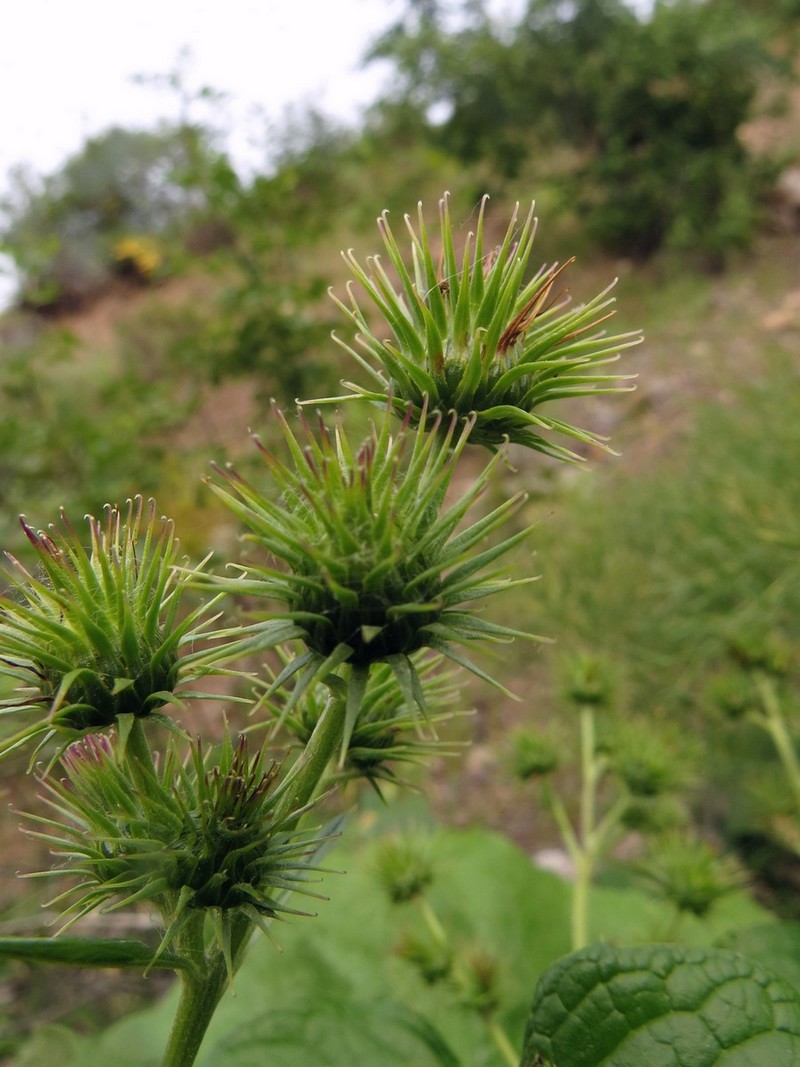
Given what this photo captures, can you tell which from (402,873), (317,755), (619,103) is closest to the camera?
(317,755)

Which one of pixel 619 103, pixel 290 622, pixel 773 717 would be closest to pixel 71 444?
pixel 773 717

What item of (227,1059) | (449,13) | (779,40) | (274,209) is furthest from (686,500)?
(779,40)

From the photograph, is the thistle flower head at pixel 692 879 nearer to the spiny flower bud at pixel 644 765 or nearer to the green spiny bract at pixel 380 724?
the spiny flower bud at pixel 644 765

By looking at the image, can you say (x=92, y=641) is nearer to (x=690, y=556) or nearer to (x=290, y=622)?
(x=290, y=622)

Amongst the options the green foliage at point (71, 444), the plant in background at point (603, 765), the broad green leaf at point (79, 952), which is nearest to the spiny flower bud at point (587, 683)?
the plant in background at point (603, 765)

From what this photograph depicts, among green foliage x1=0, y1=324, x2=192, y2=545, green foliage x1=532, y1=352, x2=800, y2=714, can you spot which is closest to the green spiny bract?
green foliage x1=532, y1=352, x2=800, y2=714

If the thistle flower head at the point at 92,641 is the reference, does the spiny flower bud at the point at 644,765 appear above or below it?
above
